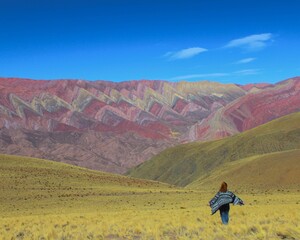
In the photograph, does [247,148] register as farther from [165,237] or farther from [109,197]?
[165,237]

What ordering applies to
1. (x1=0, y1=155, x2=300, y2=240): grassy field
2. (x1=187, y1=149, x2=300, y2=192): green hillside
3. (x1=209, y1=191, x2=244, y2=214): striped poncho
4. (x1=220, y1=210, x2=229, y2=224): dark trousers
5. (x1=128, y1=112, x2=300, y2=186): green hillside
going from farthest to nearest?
(x1=128, y1=112, x2=300, y2=186): green hillside < (x1=187, y1=149, x2=300, y2=192): green hillside < (x1=0, y1=155, x2=300, y2=240): grassy field < (x1=220, y1=210, x2=229, y2=224): dark trousers < (x1=209, y1=191, x2=244, y2=214): striped poncho

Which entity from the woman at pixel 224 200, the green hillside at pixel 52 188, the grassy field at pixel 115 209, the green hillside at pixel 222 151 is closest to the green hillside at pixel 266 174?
the grassy field at pixel 115 209

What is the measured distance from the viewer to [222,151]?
157m

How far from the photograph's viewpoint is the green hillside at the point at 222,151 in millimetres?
142875

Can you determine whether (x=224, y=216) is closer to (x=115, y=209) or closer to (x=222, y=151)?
(x=115, y=209)

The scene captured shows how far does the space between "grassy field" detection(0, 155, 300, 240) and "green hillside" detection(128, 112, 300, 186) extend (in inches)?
2690

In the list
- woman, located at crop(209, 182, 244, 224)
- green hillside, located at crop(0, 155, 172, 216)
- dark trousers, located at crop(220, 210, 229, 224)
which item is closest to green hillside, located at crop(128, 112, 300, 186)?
green hillside, located at crop(0, 155, 172, 216)

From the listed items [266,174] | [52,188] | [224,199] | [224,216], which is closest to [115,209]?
[224,216]

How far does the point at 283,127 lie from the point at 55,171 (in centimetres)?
9778

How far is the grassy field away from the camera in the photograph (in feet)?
58.7

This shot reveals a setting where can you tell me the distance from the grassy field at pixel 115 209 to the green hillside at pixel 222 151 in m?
68.3

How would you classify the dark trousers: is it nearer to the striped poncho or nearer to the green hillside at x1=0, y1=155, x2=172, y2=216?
the striped poncho

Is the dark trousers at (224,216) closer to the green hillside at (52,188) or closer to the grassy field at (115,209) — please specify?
the grassy field at (115,209)

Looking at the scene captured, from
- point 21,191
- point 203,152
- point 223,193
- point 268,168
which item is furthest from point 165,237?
point 203,152
